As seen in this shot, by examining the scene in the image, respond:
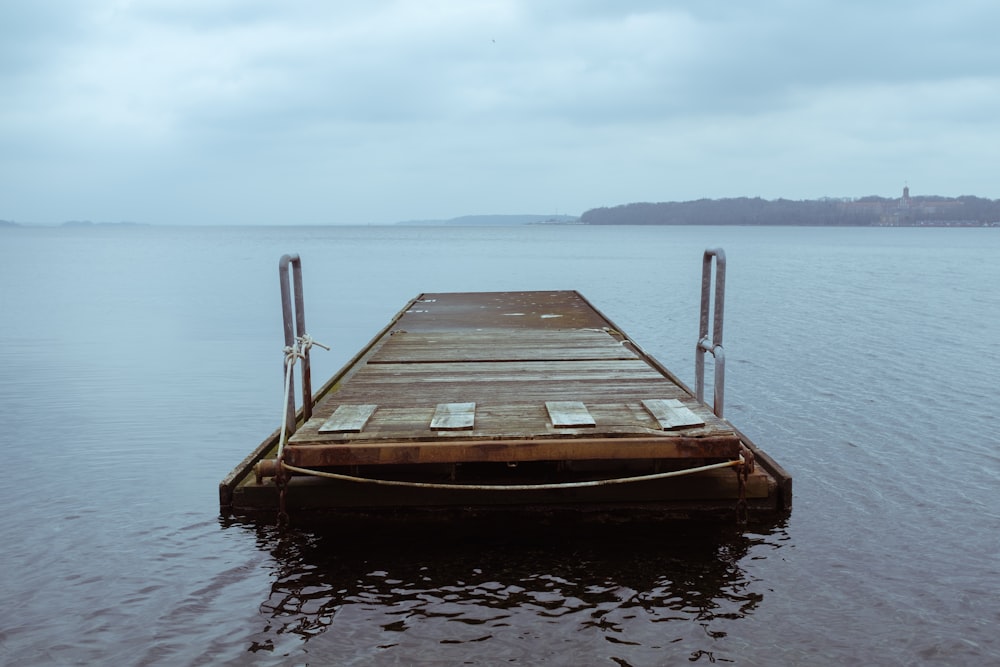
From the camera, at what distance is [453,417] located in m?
6.58

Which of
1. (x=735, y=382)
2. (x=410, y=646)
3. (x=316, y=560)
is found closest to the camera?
(x=410, y=646)

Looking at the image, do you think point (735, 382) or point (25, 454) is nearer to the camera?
point (25, 454)

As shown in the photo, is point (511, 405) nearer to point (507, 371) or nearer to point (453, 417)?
point (453, 417)

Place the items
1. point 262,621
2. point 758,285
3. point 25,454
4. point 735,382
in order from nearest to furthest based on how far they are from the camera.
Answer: point 262,621
point 25,454
point 735,382
point 758,285

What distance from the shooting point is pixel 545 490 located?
21.6 ft

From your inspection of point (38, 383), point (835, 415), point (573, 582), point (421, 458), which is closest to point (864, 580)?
point (573, 582)

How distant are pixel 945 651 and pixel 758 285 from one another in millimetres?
38926

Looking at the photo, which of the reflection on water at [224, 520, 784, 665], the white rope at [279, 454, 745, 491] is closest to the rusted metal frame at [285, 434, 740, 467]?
the white rope at [279, 454, 745, 491]

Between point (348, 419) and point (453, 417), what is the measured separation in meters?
0.81

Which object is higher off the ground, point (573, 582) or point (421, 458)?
point (421, 458)

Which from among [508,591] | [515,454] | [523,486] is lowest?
[508,591]

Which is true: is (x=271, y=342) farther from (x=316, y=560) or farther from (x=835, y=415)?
(x=316, y=560)

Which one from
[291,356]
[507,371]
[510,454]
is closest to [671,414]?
[510,454]

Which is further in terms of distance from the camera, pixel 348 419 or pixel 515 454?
pixel 348 419
